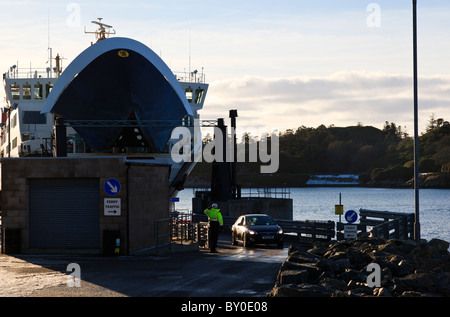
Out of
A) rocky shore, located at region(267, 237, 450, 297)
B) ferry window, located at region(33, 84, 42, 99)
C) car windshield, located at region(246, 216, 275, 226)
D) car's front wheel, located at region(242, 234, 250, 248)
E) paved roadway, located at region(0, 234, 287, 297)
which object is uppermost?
ferry window, located at region(33, 84, 42, 99)

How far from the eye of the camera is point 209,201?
50.6 m

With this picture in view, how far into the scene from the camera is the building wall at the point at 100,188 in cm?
2162

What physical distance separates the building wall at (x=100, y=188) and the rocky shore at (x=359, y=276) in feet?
18.1

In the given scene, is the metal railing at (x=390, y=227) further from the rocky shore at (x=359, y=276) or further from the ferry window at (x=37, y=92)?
the ferry window at (x=37, y=92)

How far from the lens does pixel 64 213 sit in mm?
22391

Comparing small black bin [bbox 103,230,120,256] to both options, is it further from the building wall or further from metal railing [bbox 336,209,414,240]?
metal railing [bbox 336,209,414,240]

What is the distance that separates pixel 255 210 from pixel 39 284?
121 feet

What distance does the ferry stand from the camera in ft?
135

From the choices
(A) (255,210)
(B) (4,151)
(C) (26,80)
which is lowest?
(A) (255,210)

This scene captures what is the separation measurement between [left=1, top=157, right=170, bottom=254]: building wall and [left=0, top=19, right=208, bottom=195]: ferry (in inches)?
538

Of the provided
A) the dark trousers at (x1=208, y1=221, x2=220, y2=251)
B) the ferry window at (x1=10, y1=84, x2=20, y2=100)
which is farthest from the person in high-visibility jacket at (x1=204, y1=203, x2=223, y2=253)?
the ferry window at (x1=10, y1=84, x2=20, y2=100)

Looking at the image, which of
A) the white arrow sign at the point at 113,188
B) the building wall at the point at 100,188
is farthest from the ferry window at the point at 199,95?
the white arrow sign at the point at 113,188

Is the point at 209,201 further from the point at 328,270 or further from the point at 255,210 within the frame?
the point at 328,270

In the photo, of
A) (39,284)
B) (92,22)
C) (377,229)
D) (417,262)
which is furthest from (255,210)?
(39,284)
